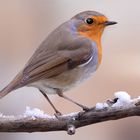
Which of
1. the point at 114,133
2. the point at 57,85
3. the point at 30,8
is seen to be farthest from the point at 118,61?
the point at 57,85

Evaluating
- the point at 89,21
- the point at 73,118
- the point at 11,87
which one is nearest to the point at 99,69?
the point at 89,21

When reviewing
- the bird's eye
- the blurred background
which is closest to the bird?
the bird's eye

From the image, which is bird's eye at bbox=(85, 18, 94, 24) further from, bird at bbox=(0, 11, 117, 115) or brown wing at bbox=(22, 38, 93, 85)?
brown wing at bbox=(22, 38, 93, 85)

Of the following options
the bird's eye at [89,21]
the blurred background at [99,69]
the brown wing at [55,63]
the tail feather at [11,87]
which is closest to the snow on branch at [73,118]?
the tail feather at [11,87]

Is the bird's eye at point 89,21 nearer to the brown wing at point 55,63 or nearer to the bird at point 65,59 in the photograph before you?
the bird at point 65,59

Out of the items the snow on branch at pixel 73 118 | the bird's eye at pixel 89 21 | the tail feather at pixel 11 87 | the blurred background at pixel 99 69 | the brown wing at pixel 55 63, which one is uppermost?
the blurred background at pixel 99 69

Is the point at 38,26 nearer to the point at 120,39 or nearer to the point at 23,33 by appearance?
the point at 23,33

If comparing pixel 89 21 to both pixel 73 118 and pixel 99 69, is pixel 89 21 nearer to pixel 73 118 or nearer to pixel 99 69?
pixel 73 118
